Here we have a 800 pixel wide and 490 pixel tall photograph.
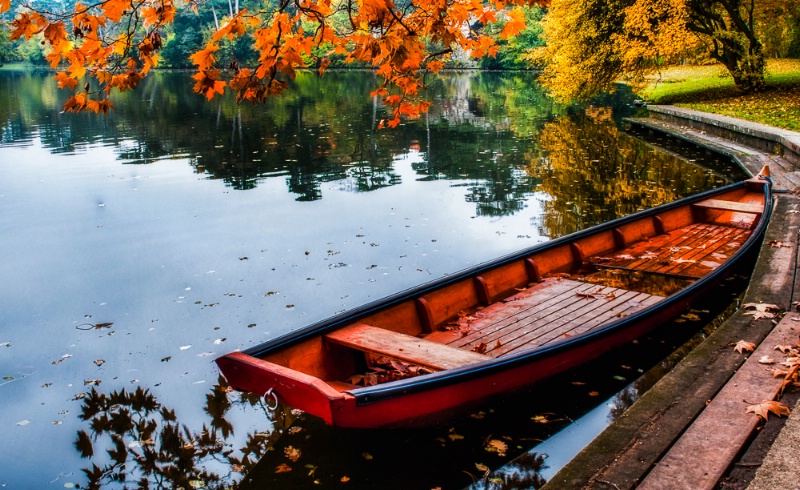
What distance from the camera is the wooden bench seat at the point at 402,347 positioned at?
521 cm

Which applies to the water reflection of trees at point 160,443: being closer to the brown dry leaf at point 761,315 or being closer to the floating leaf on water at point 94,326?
the floating leaf on water at point 94,326

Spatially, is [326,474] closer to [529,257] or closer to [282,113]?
[529,257]

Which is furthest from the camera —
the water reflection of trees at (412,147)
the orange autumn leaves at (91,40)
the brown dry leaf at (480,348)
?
the water reflection of trees at (412,147)

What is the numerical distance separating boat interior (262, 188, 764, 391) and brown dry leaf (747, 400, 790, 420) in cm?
186

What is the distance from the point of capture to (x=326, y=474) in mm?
5035

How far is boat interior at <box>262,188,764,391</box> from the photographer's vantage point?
5582mm

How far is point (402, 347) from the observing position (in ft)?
17.8

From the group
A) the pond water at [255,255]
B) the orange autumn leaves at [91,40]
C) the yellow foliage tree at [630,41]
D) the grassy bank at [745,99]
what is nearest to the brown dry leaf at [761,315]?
the pond water at [255,255]

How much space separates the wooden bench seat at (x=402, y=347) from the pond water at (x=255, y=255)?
2.12 feet

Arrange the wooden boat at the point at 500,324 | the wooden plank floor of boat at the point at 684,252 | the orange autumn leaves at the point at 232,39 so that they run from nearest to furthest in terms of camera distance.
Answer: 1. the orange autumn leaves at the point at 232,39
2. the wooden boat at the point at 500,324
3. the wooden plank floor of boat at the point at 684,252

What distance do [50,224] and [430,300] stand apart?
921 cm

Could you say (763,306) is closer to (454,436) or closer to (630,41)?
(454,436)

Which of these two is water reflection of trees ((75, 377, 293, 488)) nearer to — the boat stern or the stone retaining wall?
the boat stern

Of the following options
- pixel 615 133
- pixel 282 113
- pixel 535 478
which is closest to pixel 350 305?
pixel 535 478
